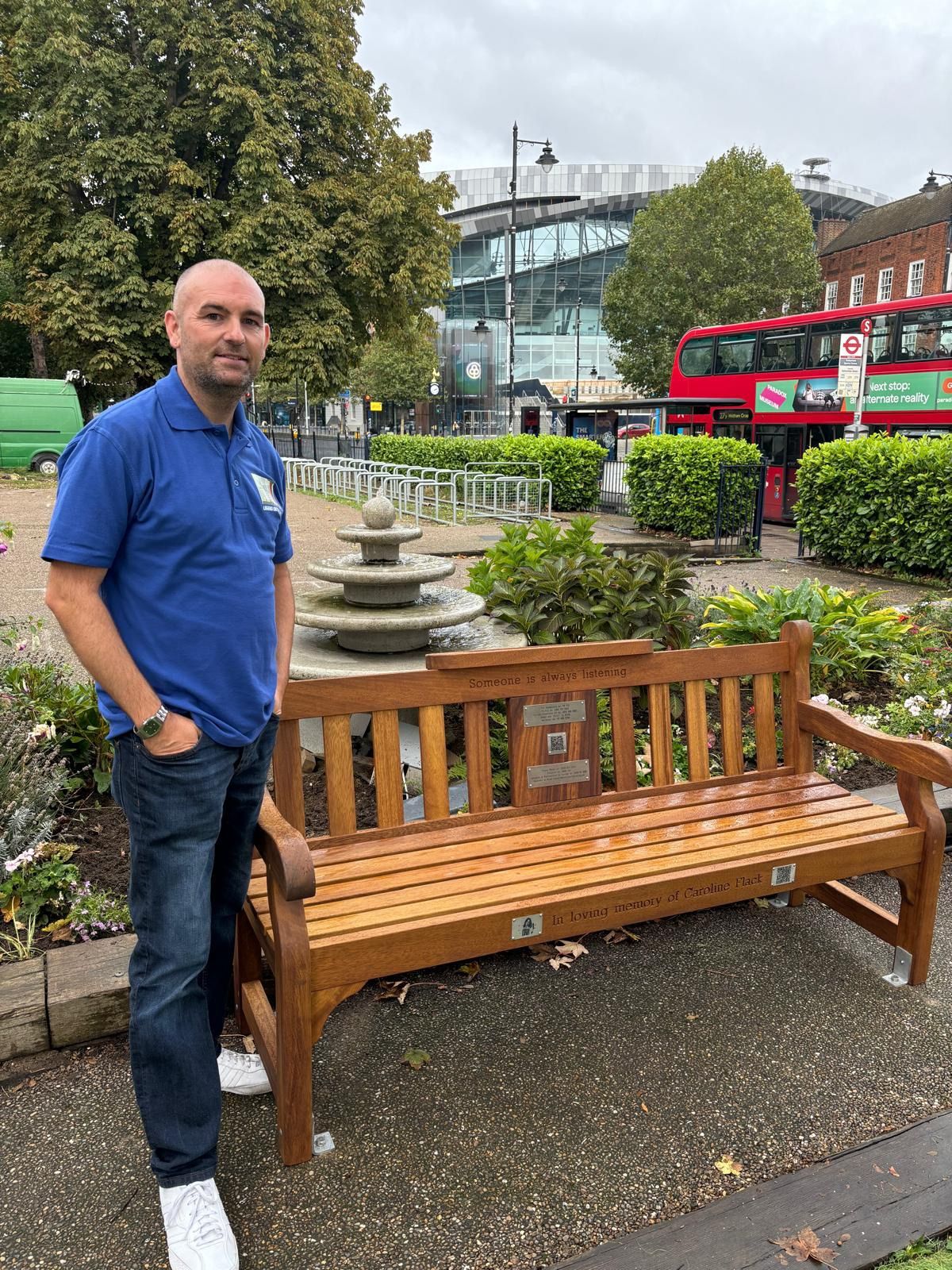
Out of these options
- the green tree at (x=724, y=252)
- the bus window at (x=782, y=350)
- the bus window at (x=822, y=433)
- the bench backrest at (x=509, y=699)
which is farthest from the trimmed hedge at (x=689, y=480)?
the green tree at (x=724, y=252)

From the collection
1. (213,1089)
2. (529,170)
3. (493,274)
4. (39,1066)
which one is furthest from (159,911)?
(529,170)

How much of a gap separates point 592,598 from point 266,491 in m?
2.95

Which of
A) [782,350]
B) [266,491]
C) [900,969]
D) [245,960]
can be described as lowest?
[900,969]

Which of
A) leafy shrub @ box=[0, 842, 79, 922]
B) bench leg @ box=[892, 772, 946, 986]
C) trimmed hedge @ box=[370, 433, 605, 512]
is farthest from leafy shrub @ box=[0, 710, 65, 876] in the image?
trimmed hedge @ box=[370, 433, 605, 512]

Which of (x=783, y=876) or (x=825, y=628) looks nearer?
(x=783, y=876)

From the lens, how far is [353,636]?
450cm

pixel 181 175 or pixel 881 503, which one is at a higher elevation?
pixel 181 175

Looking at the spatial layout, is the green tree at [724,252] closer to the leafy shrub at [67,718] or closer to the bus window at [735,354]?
the bus window at [735,354]

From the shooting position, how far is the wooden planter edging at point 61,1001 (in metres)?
2.60

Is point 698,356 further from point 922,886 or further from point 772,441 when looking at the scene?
point 922,886

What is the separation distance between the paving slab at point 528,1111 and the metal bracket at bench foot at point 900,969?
0.13 feet

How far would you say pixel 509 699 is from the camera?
3.13 meters

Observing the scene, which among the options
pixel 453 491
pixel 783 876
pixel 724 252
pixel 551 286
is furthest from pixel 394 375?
pixel 783 876

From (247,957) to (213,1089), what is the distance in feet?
2.35
